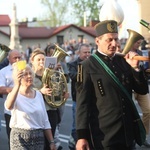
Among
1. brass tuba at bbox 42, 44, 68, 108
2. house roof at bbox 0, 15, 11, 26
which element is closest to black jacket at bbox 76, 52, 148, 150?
brass tuba at bbox 42, 44, 68, 108

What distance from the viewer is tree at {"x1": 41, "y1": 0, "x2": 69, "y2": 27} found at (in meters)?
83.2

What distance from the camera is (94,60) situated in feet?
14.4

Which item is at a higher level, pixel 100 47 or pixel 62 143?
pixel 100 47

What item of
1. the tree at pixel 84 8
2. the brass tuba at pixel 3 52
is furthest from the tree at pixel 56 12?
the brass tuba at pixel 3 52

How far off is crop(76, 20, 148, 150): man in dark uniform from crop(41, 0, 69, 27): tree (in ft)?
259

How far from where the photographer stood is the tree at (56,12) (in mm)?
83250

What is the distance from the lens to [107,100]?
425 centimetres

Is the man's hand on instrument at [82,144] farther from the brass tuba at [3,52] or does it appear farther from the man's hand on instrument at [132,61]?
the brass tuba at [3,52]

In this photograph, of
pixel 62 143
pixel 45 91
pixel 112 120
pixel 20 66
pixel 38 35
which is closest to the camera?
pixel 112 120

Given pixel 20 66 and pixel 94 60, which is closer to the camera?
pixel 94 60

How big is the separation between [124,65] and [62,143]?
4.63 m

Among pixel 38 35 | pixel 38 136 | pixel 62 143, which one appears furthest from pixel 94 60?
pixel 38 35

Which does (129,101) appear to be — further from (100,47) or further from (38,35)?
(38,35)

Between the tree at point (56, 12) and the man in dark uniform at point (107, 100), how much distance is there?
78.9 m
